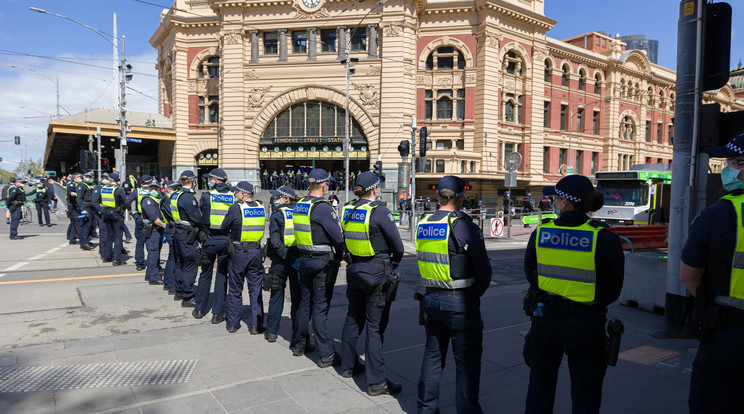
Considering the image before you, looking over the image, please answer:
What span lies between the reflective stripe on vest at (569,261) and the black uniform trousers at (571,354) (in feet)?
0.43

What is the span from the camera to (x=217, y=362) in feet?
16.9

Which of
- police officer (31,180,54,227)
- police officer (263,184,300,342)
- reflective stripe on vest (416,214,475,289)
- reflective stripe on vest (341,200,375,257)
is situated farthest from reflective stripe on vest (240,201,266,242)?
police officer (31,180,54,227)

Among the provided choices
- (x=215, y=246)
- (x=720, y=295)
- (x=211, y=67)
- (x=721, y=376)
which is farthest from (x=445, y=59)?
(x=721, y=376)

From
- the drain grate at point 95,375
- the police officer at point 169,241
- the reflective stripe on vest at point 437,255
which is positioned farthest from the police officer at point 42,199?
the reflective stripe on vest at point 437,255

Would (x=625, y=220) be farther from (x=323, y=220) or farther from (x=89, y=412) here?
(x=89, y=412)

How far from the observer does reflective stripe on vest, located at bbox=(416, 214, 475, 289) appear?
12.0ft

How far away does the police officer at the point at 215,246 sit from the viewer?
22.2 ft

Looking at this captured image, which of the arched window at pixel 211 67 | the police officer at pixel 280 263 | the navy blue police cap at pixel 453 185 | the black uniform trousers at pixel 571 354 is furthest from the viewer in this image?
the arched window at pixel 211 67

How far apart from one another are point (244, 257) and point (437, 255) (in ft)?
11.4

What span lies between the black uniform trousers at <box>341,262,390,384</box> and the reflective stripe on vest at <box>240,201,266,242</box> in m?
2.16

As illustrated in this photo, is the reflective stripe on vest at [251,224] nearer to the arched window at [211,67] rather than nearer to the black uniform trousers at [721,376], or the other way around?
the black uniform trousers at [721,376]

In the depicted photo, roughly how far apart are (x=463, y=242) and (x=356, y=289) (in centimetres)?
143

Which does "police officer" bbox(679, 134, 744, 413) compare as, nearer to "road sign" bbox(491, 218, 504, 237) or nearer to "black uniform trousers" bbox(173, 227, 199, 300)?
"black uniform trousers" bbox(173, 227, 199, 300)

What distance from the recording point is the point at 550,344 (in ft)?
10.5
